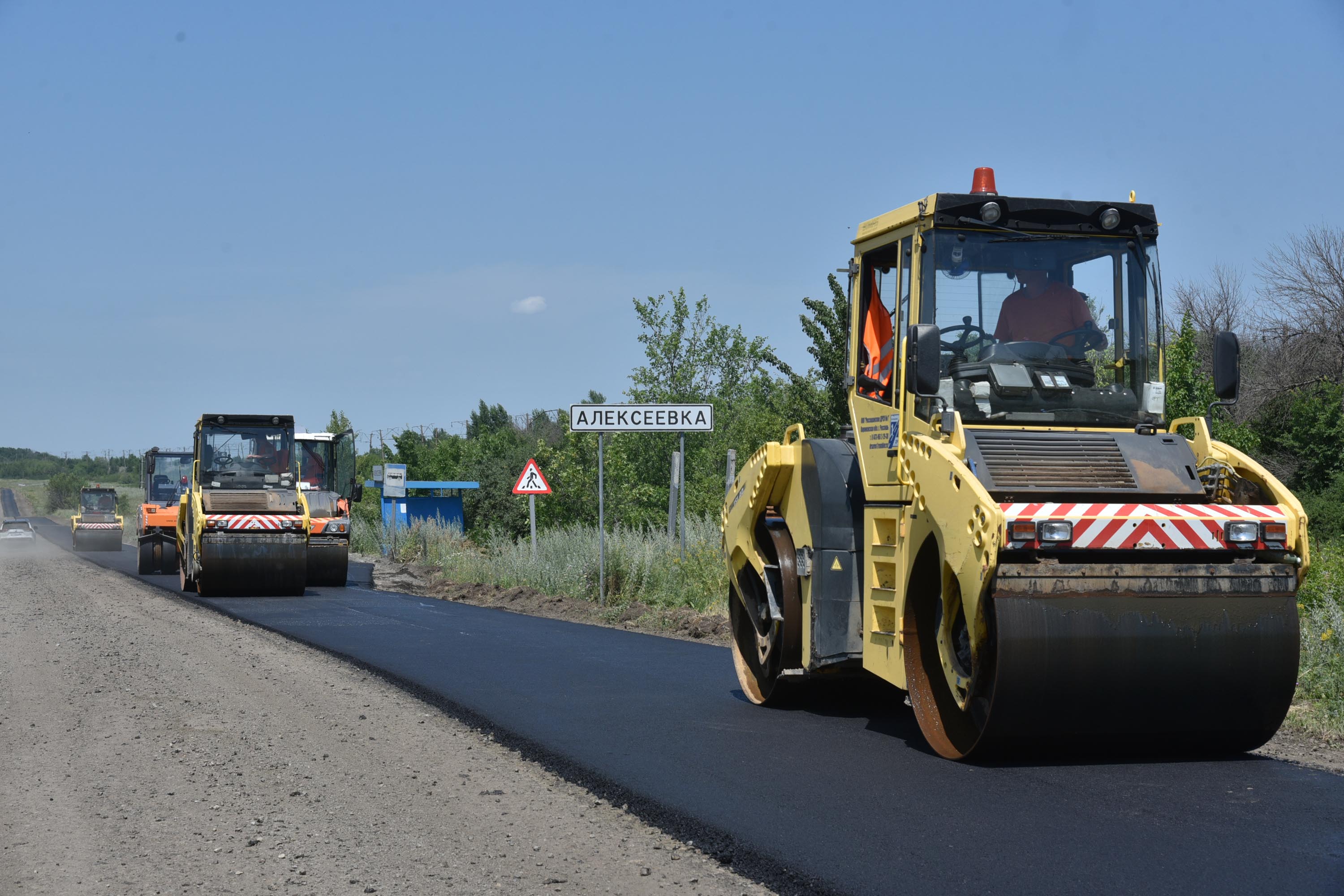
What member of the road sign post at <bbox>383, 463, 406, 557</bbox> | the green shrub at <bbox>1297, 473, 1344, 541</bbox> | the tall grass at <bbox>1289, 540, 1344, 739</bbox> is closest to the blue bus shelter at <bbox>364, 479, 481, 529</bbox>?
the road sign post at <bbox>383, 463, 406, 557</bbox>

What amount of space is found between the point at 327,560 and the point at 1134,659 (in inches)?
728

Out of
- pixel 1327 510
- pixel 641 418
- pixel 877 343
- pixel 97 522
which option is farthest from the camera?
pixel 97 522

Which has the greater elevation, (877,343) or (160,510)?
(877,343)

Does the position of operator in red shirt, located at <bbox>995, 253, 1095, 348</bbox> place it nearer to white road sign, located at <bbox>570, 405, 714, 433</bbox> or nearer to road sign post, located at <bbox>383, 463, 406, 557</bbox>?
white road sign, located at <bbox>570, 405, 714, 433</bbox>

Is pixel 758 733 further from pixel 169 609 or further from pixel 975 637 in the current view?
pixel 169 609

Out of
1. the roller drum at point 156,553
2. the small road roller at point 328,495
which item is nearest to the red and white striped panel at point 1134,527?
the small road roller at point 328,495

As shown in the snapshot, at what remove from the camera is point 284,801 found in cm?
626

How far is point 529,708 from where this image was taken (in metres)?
8.66

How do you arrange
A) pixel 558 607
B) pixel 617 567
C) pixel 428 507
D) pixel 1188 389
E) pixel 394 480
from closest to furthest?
pixel 558 607
pixel 617 567
pixel 1188 389
pixel 394 480
pixel 428 507

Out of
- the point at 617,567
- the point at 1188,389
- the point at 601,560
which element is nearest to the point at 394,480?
the point at 617,567

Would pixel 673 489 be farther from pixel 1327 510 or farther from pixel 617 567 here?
pixel 1327 510

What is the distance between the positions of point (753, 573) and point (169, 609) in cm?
1175

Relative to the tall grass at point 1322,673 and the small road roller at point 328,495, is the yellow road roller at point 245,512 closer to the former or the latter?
the small road roller at point 328,495

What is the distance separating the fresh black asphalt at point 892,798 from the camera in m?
4.79
